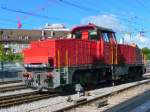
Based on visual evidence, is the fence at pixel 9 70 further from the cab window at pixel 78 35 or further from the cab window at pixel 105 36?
the cab window at pixel 105 36

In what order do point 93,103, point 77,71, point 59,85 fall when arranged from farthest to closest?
point 77,71 → point 59,85 → point 93,103

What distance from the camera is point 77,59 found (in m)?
19.8

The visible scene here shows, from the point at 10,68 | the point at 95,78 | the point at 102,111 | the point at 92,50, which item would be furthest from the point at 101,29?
the point at 10,68

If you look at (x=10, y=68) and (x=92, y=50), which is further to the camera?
(x=10, y=68)

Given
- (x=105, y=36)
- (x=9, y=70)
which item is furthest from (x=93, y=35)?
(x=9, y=70)

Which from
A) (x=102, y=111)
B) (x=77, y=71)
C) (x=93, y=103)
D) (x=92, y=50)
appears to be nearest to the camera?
(x=102, y=111)

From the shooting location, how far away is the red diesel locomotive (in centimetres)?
1834

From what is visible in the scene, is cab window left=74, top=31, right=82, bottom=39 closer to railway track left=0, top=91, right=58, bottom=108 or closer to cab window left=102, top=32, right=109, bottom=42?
cab window left=102, top=32, right=109, bottom=42

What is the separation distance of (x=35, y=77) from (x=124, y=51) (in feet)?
27.9

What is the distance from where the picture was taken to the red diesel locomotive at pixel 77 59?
1834cm

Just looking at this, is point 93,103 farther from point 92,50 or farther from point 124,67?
point 124,67

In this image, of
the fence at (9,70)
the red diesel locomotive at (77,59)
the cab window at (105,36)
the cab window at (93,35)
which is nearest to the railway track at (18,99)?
the red diesel locomotive at (77,59)

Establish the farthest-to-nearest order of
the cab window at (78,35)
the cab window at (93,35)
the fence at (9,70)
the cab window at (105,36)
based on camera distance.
→ the fence at (9,70), the cab window at (78,35), the cab window at (105,36), the cab window at (93,35)

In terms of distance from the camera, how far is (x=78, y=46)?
2000 centimetres
